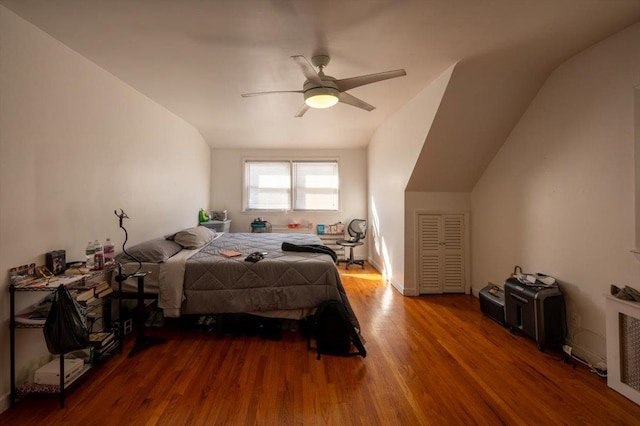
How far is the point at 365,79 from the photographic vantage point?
211 centimetres

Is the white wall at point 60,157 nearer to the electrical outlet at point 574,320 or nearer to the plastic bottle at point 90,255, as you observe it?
the plastic bottle at point 90,255

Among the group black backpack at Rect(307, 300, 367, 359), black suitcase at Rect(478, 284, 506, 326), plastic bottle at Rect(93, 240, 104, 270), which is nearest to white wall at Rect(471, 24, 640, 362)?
black suitcase at Rect(478, 284, 506, 326)

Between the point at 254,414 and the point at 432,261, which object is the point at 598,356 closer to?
the point at 432,261

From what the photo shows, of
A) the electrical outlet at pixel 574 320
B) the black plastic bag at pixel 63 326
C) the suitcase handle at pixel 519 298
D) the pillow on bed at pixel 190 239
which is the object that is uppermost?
the pillow on bed at pixel 190 239

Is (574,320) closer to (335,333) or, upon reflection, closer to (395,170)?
(335,333)

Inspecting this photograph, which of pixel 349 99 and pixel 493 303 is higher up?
pixel 349 99

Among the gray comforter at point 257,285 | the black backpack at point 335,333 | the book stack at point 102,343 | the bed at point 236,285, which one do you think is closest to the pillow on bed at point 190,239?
the bed at point 236,285

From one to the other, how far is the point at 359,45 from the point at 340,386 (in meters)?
2.62

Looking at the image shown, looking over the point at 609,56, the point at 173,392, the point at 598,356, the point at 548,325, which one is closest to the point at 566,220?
the point at 548,325

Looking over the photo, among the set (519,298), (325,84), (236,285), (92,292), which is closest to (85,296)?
(92,292)

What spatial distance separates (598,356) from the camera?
6.84ft

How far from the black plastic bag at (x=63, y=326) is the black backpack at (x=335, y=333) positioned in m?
1.63

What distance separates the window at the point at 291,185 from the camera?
18.5 feet

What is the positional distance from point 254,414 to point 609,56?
144 inches
